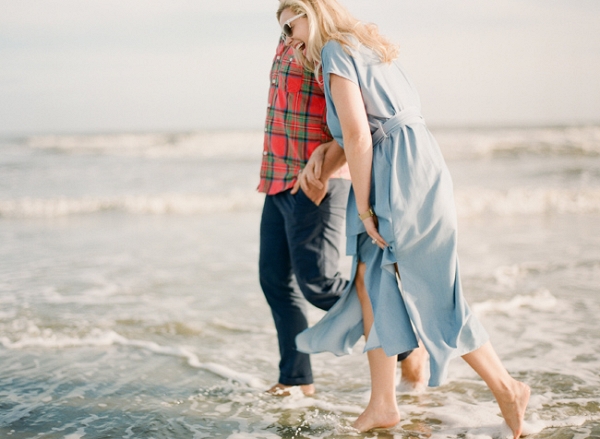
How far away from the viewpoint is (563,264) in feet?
18.8

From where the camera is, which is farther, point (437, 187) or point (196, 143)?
point (196, 143)

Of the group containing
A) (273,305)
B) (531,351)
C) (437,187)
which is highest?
(437,187)

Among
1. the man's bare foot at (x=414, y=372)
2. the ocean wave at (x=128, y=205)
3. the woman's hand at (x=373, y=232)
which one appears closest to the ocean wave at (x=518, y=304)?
the man's bare foot at (x=414, y=372)

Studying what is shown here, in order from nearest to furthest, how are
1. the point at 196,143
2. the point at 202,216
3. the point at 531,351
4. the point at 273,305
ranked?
the point at 273,305 → the point at 531,351 → the point at 202,216 → the point at 196,143

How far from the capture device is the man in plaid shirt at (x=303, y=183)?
2631 millimetres

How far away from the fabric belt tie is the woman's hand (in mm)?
306

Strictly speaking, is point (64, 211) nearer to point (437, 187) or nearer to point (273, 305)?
point (273, 305)

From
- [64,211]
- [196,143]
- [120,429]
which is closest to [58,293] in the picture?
[120,429]

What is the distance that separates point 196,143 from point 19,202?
48.4 ft

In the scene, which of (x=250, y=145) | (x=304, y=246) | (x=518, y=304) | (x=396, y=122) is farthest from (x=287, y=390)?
(x=250, y=145)

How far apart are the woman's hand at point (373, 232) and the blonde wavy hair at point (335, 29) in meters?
0.62

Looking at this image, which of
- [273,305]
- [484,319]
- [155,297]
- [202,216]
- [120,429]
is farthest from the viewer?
[202,216]

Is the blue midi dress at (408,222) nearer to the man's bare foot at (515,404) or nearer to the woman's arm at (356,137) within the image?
the woman's arm at (356,137)

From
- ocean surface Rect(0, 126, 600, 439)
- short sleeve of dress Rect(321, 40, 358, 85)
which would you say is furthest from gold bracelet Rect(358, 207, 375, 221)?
ocean surface Rect(0, 126, 600, 439)
